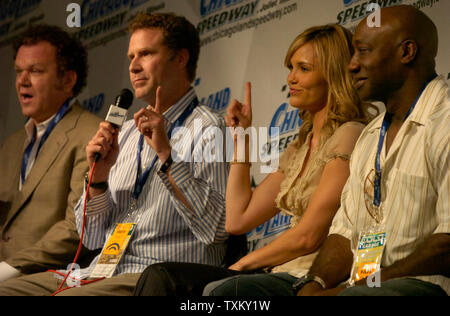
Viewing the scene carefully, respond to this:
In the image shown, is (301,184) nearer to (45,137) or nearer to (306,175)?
(306,175)

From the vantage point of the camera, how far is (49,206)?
11.6ft

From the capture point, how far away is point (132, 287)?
9.02ft

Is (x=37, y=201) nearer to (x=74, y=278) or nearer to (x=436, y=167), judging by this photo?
(x=74, y=278)

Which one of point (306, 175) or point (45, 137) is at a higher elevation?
point (45, 137)

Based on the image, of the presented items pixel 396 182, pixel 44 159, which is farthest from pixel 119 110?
pixel 396 182

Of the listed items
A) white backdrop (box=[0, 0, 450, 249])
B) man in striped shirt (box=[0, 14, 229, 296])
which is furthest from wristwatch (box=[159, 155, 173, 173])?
white backdrop (box=[0, 0, 450, 249])

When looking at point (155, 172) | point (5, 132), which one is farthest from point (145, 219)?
point (5, 132)

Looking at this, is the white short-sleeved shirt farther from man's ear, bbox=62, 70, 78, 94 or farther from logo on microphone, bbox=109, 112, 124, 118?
man's ear, bbox=62, 70, 78, 94

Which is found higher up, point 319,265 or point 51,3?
point 51,3

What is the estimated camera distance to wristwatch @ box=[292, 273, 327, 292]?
2188 millimetres

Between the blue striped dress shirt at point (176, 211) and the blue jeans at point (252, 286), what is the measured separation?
592 millimetres

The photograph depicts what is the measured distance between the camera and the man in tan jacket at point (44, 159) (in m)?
3.38

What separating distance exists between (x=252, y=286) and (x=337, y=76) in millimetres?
990
